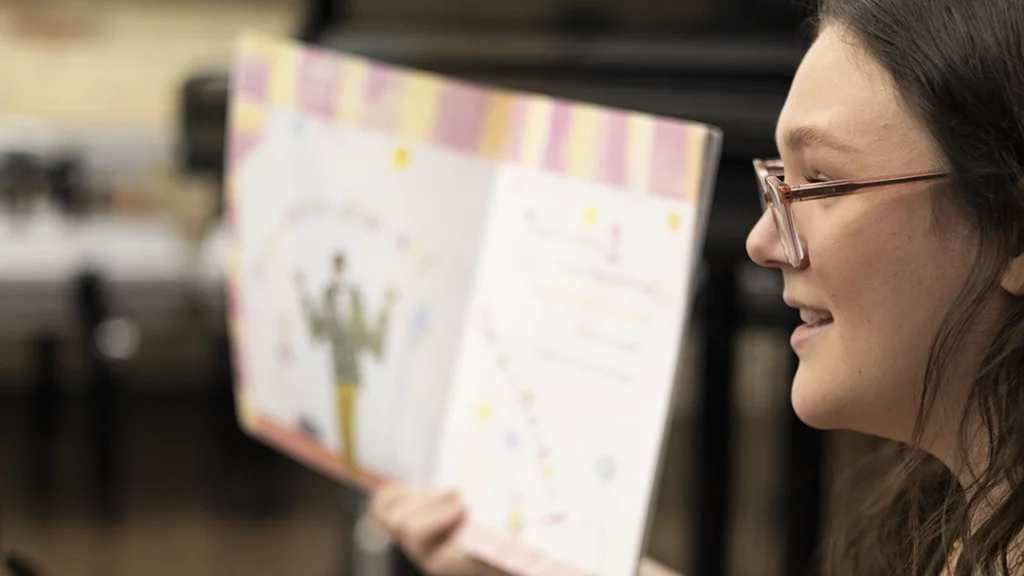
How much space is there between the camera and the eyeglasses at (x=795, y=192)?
0.74m

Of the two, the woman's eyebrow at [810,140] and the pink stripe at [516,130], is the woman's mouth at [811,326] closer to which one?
the woman's eyebrow at [810,140]

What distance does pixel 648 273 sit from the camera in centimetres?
94

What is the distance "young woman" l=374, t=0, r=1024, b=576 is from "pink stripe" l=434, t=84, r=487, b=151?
0.32 meters

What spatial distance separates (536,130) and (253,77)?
359mm

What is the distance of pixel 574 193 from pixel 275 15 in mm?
3541

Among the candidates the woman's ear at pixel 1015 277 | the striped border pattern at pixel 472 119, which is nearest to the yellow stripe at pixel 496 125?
the striped border pattern at pixel 472 119

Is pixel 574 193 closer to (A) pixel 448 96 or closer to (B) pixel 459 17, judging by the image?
(A) pixel 448 96

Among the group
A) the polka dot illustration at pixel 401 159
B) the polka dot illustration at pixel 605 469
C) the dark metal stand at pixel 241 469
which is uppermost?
the polka dot illustration at pixel 401 159

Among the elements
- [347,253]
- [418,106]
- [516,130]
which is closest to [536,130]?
[516,130]

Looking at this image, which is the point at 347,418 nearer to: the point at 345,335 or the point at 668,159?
the point at 345,335

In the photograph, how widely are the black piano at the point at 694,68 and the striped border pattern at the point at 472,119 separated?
0.58m

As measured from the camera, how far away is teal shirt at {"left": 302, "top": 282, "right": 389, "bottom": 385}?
1.19 metres

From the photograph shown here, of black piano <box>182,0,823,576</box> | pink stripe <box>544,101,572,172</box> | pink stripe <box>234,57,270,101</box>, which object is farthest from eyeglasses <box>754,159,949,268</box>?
black piano <box>182,0,823,576</box>

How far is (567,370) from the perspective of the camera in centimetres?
101
